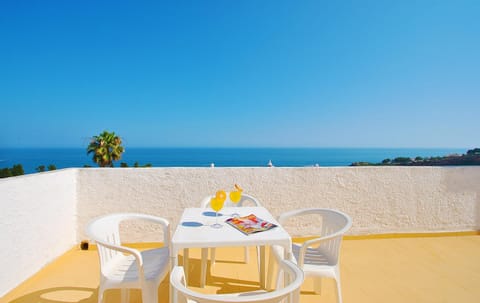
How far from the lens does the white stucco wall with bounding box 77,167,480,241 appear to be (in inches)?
113

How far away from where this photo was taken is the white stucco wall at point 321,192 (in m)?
2.87

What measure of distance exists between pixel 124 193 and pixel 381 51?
10.3 m

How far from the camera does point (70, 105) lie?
24.3 metres

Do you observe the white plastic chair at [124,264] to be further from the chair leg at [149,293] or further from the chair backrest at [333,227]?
the chair backrest at [333,227]

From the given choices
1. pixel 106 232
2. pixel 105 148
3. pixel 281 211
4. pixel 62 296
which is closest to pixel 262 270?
pixel 281 211

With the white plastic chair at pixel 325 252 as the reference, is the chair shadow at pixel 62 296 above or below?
below

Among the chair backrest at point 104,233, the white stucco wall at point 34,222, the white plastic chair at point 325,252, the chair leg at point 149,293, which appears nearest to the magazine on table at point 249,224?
the white plastic chair at point 325,252

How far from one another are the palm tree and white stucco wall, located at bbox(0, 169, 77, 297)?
8.23 metres

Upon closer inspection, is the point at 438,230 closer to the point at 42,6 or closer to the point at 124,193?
the point at 124,193

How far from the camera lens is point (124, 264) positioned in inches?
62.6

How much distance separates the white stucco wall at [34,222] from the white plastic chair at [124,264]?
990 mm

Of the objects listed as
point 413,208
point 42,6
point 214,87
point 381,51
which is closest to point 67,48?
point 42,6

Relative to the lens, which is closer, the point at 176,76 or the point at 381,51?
the point at 381,51

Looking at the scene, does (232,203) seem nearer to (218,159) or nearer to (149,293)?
(149,293)
